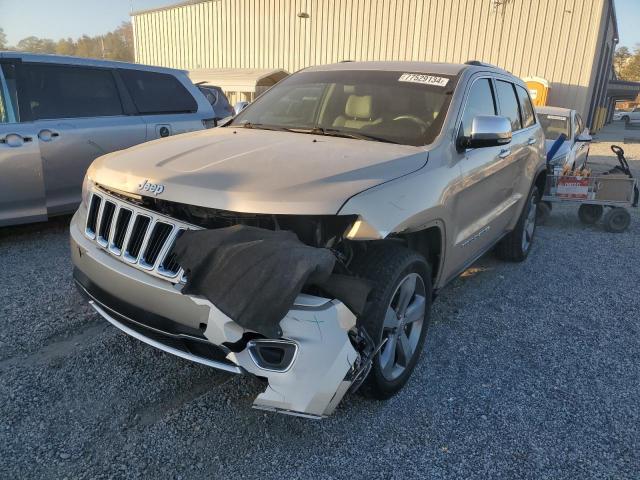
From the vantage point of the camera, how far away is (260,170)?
2.47 m

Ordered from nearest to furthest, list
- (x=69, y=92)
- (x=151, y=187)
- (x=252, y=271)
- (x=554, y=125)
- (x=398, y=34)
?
(x=252, y=271) < (x=151, y=187) < (x=69, y=92) < (x=554, y=125) < (x=398, y=34)

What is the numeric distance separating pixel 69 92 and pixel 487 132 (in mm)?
4429

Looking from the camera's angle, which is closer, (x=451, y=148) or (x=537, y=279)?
(x=451, y=148)

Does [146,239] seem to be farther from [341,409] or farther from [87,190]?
[341,409]

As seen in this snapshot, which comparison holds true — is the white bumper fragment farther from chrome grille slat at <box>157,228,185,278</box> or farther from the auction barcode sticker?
the auction barcode sticker

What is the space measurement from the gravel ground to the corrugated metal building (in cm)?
1559

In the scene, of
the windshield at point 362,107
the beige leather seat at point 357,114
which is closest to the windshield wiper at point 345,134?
the windshield at point 362,107

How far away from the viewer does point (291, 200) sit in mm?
2201

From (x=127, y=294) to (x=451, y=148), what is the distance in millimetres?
2052

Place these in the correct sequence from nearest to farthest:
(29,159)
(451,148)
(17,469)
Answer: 1. (17,469)
2. (451,148)
3. (29,159)

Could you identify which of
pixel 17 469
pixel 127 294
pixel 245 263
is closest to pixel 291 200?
pixel 245 263

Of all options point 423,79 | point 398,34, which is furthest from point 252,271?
point 398,34

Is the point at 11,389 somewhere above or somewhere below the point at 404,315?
below

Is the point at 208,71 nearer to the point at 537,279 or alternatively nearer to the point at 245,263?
the point at 537,279
